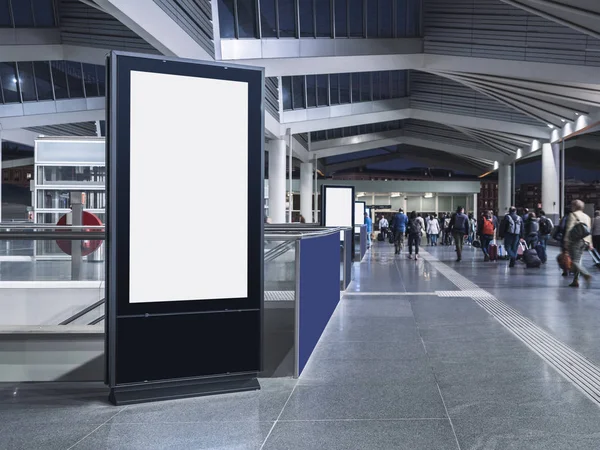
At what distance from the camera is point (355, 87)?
3247 cm

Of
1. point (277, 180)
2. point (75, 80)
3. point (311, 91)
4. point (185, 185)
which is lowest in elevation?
point (185, 185)

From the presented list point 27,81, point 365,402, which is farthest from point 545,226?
point 27,81

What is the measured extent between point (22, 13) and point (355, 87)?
17.4 m

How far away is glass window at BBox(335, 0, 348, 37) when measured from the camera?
21547 millimetres

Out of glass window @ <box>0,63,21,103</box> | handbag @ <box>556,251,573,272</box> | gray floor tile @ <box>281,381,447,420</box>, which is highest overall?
glass window @ <box>0,63,21,103</box>

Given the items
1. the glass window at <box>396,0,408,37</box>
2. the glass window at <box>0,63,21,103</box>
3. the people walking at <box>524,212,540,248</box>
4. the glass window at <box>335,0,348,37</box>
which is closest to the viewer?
the people walking at <box>524,212,540,248</box>

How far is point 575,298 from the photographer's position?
1045 cm

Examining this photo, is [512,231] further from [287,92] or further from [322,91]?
[322,91]

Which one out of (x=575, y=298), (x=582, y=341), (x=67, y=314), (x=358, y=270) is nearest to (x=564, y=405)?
(x=582, y=341)

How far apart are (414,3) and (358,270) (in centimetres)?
1114

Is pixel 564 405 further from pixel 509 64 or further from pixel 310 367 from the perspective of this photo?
pixel 509 64

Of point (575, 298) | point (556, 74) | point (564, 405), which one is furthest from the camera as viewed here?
point (556, 74)

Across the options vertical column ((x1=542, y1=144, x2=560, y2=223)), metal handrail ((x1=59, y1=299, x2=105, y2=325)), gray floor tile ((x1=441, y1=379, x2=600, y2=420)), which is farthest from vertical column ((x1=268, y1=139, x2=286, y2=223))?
gray floor tile ((x1=441, y1=379, x2=600, y2=420))

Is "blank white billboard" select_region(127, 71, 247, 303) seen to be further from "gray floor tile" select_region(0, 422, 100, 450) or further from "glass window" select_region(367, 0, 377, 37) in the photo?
"glass window" select_region(367, 0, 377, 37)
